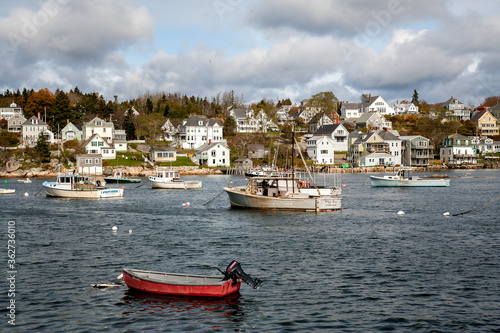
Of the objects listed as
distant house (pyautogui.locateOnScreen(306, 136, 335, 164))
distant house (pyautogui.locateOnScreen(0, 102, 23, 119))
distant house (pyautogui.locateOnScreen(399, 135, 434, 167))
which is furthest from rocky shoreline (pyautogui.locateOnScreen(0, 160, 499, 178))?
distant house (pyautogui.locateOnScreen(0, 102, 23, 119))

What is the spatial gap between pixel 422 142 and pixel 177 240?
124 metres

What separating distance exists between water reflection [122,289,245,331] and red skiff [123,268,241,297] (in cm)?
25

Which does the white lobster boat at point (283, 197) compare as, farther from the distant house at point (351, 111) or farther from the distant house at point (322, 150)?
the distant house at point (351, 111)

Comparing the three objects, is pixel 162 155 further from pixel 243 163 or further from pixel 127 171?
pixel 243 163

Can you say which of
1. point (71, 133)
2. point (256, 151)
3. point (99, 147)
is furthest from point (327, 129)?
point (71, 133)

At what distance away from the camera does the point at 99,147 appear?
122875 millimetres

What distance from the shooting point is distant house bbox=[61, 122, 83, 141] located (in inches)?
5379

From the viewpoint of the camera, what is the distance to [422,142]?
467 feet

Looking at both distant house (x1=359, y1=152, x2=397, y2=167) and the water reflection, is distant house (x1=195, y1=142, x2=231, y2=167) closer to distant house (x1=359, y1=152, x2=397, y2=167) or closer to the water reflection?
distant house (x1=359, y1=152, x2=397, y2=167)

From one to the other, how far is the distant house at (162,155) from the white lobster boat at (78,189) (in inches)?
2392

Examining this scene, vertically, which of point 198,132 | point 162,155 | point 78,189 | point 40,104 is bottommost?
point 78,189

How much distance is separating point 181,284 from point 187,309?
1379mm

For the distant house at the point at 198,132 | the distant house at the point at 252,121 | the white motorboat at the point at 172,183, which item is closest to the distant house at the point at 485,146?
the distant house at the point at 252,121

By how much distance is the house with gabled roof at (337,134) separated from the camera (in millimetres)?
150500
